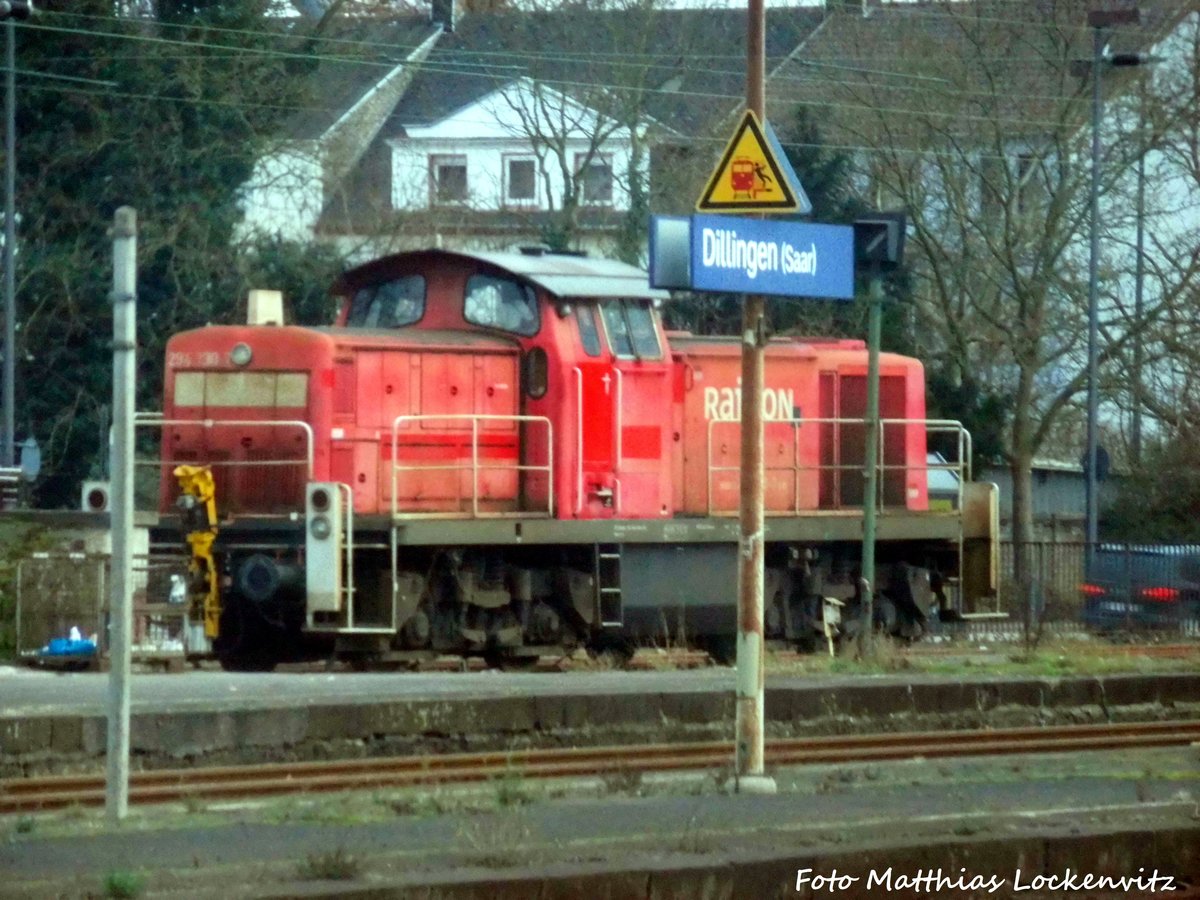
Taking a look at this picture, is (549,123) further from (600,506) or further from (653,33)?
(600,506)

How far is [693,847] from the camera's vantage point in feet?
24.6

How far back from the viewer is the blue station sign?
9.89 metres

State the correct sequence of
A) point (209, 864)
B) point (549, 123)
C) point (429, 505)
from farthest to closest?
point (549, 123), point (429, 505), point (209, 864)

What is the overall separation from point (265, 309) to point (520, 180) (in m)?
28.8

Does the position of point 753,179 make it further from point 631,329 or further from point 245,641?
point 245,641

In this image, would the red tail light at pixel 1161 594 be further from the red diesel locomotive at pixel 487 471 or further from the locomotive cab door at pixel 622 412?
the locomotive cab door at pixel 622 412

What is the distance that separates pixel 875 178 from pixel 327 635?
66.0ft

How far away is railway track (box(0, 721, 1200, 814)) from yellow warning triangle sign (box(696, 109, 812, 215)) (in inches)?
129

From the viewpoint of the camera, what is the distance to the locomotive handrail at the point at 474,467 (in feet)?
51.4

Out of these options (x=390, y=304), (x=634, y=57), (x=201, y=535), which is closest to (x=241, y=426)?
(x=201, y=535)

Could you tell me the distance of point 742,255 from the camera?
1005 centimetres

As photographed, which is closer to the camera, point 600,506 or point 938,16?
point 600,506

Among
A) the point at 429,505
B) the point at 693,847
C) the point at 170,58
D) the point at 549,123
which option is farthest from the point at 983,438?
the point at 693,847

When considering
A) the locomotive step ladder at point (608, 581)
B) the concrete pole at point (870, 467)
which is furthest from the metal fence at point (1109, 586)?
the locomotive step ladder at point (608, 581)
